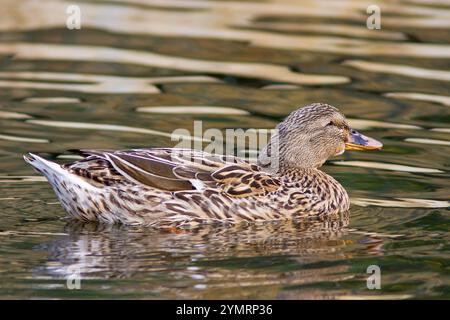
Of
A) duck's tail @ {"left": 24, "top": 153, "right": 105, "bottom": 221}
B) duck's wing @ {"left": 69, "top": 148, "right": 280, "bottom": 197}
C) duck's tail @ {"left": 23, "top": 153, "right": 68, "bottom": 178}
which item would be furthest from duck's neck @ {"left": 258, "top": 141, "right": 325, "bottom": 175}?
duck's tail @ {"left": 23, "top": 153, "right": 68, "bottom": 178}

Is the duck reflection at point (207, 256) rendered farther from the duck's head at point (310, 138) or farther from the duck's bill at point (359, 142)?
the duck's bill at point (359, 142)

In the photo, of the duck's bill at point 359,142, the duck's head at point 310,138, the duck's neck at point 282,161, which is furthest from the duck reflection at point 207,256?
the duck's bill at point 359,142

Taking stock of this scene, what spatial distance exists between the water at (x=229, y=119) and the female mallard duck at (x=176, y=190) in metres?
0.22

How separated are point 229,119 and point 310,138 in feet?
10.1

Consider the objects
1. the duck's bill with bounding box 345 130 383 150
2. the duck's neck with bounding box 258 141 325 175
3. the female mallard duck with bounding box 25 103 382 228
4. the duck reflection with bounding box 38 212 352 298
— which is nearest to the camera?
the duck reflection with bounding box 38 212 352 298

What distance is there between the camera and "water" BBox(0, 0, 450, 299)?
9.91 metres

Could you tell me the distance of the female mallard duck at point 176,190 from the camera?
449 inches

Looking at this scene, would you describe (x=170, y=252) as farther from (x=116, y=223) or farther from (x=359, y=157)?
(x=359, y=157)

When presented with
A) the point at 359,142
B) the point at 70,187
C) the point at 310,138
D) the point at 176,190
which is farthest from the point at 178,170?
the point at 359,142

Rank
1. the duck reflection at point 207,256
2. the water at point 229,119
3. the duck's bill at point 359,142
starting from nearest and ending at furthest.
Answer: the duck reflection at point 207,256 → the water at point 229,119 → the duck's bill at point 359,142

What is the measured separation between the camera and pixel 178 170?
11531mm

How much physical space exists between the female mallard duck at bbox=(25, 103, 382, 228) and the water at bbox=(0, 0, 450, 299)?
0.22 metres

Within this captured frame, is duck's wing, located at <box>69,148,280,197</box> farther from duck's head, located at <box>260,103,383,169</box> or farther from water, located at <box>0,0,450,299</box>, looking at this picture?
duck's head, located at <box>260,103,383,169</box>
